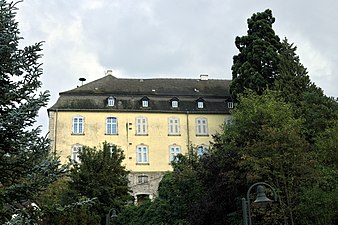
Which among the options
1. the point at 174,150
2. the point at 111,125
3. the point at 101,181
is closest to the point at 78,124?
the point at 111,125

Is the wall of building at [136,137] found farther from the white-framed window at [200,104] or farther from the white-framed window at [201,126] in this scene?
the white-framed window at [200,104]

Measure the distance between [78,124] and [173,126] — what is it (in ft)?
32.1

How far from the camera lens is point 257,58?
142 feet

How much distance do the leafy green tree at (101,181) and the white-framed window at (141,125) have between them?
15.7 metres

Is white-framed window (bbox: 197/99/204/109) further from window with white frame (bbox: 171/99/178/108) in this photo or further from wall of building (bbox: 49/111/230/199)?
window with white frame (bbox: 171/99/178/108)

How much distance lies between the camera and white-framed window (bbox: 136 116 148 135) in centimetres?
5116

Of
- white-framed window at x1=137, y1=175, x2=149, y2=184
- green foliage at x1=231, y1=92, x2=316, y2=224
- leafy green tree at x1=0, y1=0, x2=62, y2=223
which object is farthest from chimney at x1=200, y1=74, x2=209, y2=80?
leafy green tree at x1=0, y1=0, x2=62, y2=223

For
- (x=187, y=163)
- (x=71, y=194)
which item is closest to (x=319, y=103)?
(x=187, y=163)

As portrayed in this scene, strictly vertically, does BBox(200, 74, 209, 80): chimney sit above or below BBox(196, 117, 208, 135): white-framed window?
above

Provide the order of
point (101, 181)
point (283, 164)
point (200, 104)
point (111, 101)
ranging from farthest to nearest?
point (200, 104)
point (111, 101)
point (101, 181)
point (283, 164)

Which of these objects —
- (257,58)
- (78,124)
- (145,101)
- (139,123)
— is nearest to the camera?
(257,58)

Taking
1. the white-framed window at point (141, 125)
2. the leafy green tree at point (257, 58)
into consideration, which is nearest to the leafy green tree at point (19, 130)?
the leafy green tree at point (257, 58)

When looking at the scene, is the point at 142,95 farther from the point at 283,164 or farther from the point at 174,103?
the point at 283,164

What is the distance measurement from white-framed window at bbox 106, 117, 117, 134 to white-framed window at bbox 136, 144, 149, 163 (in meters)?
3.00
